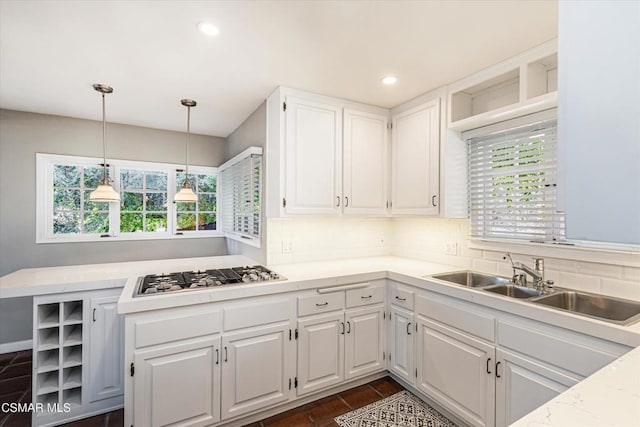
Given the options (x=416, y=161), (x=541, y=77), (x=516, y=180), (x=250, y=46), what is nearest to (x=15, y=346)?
(x=250, y=46)

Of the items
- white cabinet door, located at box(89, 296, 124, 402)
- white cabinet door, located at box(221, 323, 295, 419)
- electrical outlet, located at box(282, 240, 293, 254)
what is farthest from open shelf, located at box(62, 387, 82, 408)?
electrical outlet, located at box(282, 240, 293, 254)

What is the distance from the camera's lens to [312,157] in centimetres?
264

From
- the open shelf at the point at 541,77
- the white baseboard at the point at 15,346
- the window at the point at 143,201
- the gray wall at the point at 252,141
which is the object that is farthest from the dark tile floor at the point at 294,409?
the open shelf at the point at 541,77

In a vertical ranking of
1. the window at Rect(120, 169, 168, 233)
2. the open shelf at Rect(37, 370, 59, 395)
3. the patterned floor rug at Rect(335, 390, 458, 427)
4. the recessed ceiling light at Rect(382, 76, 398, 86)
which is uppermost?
the recessed ceiling light at Rect(382, 76, 398, 86)

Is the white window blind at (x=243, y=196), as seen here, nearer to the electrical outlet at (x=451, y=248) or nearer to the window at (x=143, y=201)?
the window at (x=143, y=201)

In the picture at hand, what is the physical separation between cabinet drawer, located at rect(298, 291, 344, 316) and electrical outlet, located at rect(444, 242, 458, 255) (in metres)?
1.13

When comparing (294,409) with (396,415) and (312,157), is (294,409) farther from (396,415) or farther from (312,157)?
(312,157)

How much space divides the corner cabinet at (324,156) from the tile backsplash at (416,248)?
0.34 metres

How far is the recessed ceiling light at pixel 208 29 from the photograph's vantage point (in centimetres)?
170

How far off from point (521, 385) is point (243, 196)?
270 centimetres

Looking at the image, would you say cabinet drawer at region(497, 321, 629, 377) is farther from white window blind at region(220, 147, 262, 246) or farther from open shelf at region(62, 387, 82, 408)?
open shelf at region(62, 387, 82, 408)

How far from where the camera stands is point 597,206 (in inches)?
18.8

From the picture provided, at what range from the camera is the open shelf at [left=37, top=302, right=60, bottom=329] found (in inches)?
81.4

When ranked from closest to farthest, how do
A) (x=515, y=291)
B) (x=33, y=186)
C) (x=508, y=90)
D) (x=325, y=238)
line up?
(x=515, y=291), (x=508, y=90), (x=325, y=238), (x=33, y=186)
